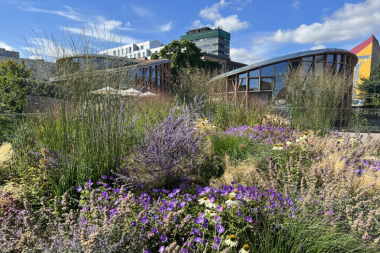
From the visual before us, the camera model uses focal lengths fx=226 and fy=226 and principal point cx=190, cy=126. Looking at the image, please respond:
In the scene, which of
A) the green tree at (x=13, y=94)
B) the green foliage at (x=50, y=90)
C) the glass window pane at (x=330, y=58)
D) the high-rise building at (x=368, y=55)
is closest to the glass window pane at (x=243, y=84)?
the glass window pane at (x=330, y=58)

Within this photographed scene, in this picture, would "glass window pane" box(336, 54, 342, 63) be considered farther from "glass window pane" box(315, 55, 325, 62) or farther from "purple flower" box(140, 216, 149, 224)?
"purple flower" box(140, 216, 149, 224)

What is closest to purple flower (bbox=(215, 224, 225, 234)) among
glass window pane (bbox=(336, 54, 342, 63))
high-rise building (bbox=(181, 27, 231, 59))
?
glass window pane (bbox=(336, 54, 342, 63))

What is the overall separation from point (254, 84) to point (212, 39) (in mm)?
53428

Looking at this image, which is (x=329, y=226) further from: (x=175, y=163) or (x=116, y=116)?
(x=116, y=116)

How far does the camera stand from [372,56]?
2981cm

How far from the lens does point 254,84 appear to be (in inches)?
509

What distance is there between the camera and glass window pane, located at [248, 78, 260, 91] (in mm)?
12805

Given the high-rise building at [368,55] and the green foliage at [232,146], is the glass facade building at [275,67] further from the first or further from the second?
the high-rise building at [368,55]

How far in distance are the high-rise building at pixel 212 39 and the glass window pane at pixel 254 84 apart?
163ft

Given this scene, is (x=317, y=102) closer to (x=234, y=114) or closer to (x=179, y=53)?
(x=234, y=114)

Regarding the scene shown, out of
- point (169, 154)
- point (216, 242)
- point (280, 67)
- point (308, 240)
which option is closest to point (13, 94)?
point (169, 154)

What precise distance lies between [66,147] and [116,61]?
1.14 meters

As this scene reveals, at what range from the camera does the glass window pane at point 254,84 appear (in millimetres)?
12805

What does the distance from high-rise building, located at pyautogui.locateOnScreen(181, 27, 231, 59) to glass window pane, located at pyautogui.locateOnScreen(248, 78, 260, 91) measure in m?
→ 49.6
